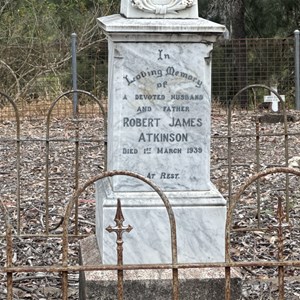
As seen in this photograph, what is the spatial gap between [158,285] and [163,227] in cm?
35

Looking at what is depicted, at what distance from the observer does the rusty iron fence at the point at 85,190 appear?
3650 millimetres

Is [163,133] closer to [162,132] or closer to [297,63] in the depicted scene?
[162,132]

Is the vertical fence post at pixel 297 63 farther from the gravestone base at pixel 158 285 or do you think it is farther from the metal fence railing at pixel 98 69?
the gravestone base at pixel 158 285

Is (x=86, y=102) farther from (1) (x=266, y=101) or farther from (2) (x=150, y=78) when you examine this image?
(2) (x=150, y=78)

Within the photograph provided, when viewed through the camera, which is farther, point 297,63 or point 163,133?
point 297,63

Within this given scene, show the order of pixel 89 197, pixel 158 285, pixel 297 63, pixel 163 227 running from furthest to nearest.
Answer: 1. pixel 297 63
2. pixel 89 197
3. pixel 163 227
4. pixel 158 285

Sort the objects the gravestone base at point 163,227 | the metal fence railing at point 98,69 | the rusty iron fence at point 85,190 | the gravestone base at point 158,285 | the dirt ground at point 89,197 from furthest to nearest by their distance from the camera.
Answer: the metal fence railing at point 98,69 < the dirt ground at point 89,197 < the gravestone base at point 163,227 < the gravestone base at point 158,285 < the rusty iron fence at point 85,190

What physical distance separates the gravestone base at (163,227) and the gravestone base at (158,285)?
18 cm

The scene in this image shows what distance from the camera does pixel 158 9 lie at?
4.85m

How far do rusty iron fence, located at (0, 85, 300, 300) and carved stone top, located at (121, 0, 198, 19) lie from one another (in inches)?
38.7

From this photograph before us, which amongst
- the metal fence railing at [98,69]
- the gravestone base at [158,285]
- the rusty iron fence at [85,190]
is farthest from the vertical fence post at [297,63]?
the gravestone base at [158,285]

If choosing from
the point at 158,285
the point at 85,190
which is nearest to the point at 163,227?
the point at 158,285

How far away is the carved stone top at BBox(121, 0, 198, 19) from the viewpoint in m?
4.86

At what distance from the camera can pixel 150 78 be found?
4848mm
